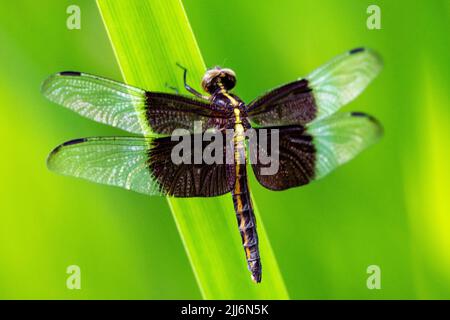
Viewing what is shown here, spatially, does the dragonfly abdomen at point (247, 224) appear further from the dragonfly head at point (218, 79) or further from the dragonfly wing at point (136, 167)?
the dragonfly head at point (218, 79)

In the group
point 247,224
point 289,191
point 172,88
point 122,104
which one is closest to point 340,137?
point 289,191

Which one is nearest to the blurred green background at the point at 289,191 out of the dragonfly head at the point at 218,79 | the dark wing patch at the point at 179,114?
the dragonfly head at the point at 218,79

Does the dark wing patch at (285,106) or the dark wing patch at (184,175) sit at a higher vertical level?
the dark wing patch at (285,106)

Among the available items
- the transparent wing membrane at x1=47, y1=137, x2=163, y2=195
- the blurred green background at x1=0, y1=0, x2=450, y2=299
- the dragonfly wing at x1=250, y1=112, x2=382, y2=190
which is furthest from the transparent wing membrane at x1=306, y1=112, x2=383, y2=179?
the transparent wing membrane at x1=47, y1=137, x2=163, y2=195

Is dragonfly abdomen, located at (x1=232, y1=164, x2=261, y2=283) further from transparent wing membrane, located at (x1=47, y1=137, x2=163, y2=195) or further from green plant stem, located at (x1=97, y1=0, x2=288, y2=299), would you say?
transparent wing membrane, located at (x1=47, y1=137, x2=163, y2=195)

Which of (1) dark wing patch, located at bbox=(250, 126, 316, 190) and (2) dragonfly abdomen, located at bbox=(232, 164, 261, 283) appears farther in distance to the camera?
(1) dark wing patch, located at bbox=(250, 126, 316, 190)
